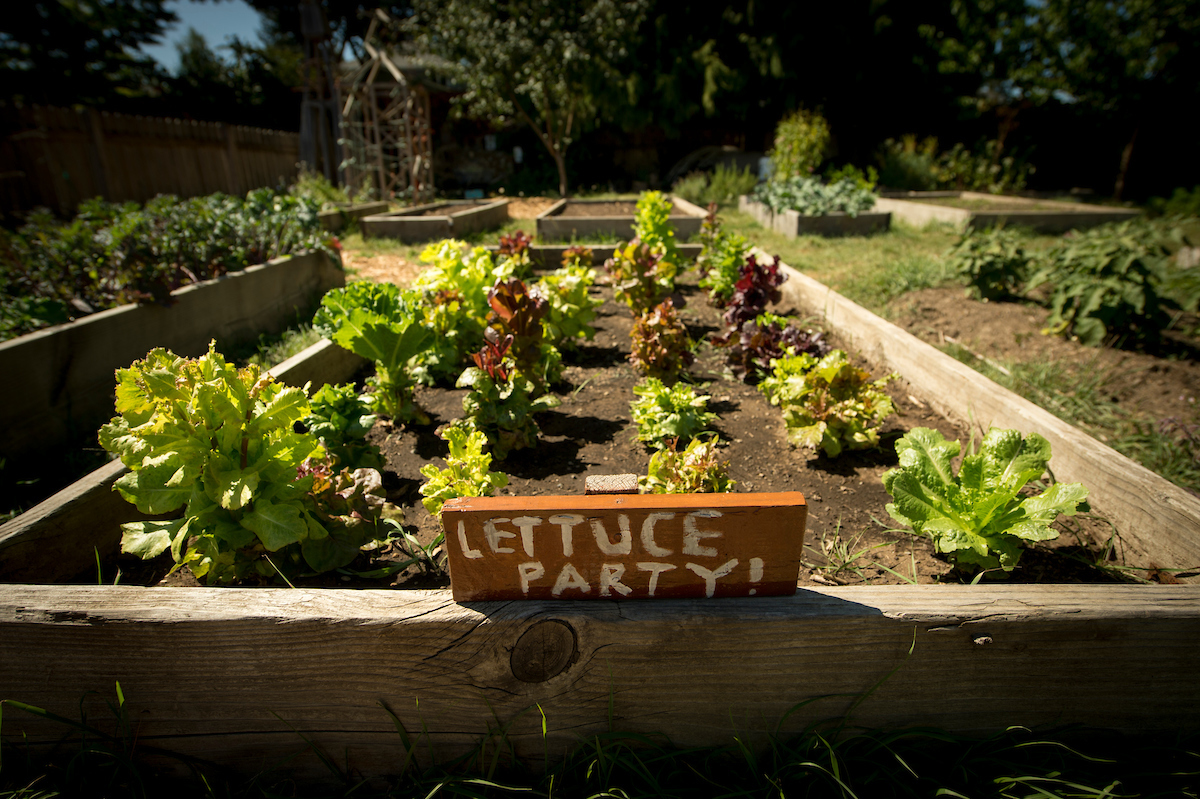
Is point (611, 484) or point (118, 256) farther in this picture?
point (118, 256)

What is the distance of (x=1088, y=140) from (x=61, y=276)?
2322 centimetres

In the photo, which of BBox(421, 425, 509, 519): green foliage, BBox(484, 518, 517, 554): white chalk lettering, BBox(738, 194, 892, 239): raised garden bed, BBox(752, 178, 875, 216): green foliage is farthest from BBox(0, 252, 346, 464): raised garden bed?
BBox(752, 178, 875, 216): green foliage

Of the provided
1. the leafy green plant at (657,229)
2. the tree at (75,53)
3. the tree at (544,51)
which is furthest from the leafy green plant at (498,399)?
the tree at (75,53)

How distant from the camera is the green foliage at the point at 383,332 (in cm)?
236

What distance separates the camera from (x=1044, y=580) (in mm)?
1658

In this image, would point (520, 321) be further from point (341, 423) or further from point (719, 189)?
point (719, 189)

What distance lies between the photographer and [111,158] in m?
7.51

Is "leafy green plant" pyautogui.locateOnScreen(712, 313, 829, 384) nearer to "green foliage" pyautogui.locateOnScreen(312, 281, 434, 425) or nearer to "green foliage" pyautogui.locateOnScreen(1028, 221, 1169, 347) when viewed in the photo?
"green foliage" pyautogui.locateOnScreen(312, 281, 434, 425)

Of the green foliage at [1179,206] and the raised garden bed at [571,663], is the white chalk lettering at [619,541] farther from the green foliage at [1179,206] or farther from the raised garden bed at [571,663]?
the green foliage at [1179,206]

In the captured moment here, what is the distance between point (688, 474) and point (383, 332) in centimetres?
139

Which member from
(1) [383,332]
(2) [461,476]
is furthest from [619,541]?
(1) [383,332]

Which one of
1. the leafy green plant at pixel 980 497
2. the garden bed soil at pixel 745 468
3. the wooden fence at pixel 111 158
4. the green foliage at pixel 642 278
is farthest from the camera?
the wooden fence at pixel 111 158

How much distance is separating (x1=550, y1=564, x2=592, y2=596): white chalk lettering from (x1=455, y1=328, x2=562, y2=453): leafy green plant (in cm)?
115

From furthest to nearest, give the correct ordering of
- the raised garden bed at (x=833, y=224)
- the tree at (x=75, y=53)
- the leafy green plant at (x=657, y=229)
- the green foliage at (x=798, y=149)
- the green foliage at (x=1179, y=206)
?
the tree at (x=75, y=53)
the green foliage at (x=798, y=149)
the green foliage at (x=1179, y=206)
the raised garden bed at (x=833, y=224)
the leafy green plant at (x=657, y=229)
